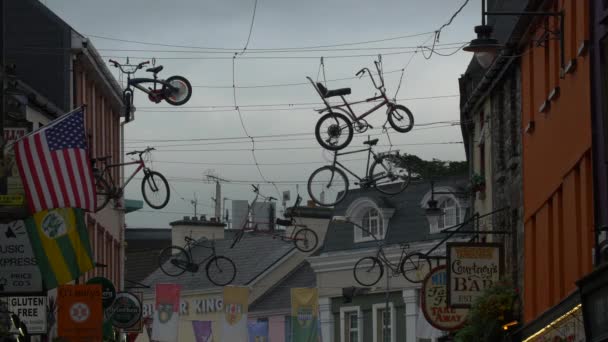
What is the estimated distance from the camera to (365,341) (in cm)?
6081

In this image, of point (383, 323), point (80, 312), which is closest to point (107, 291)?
point (80, 312)

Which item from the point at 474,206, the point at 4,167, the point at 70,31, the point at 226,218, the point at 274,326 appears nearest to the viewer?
the point at 4,167

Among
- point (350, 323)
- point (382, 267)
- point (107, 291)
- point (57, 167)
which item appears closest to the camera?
point (57, 167)

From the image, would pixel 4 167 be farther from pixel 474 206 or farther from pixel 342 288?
pixel 342 288

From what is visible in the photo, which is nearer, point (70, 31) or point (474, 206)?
point (474, 206)

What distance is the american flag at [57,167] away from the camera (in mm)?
24062

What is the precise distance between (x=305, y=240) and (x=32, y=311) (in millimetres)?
16194

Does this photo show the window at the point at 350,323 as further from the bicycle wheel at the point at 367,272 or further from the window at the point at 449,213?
the window at the point at 449,213

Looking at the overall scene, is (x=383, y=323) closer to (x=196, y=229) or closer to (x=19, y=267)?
(x=196, y=229)

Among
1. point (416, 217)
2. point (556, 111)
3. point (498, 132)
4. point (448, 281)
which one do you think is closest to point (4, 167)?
point (556, 111)

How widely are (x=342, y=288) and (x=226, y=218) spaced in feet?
79.5

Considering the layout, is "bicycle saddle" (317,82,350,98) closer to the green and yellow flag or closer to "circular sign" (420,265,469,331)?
"circular sign" (420,265,469,331)

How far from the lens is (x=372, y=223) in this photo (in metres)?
62.4

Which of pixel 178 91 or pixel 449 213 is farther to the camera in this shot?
pixel 449 213
